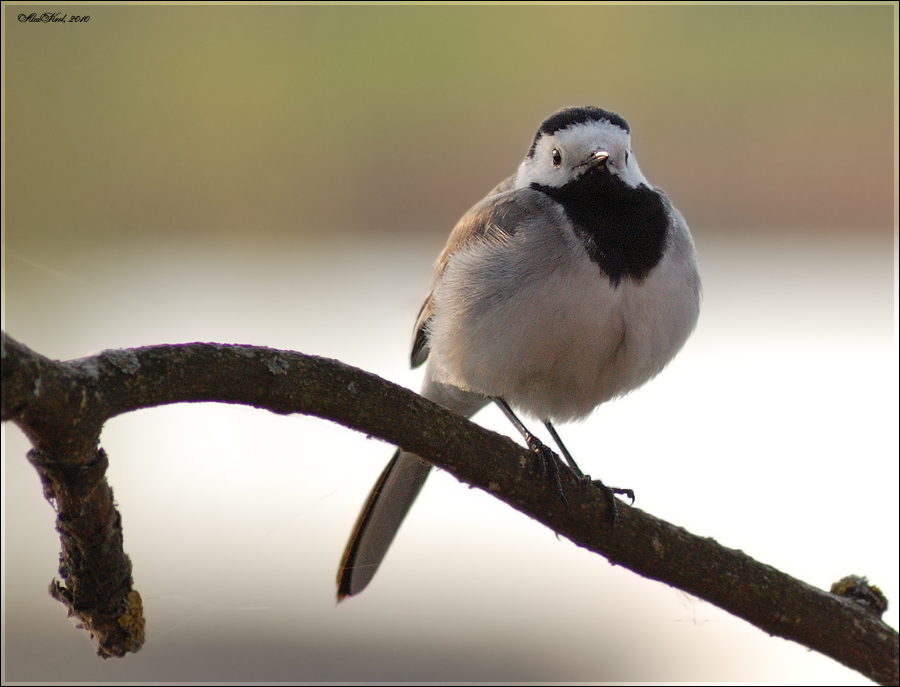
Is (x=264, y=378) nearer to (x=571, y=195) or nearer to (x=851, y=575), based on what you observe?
(x=571, y=195)

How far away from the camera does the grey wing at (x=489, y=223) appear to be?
10.9 ft

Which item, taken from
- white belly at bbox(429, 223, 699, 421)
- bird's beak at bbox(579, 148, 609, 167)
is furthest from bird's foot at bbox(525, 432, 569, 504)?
bird's beak at bbox(579, 148, 609, 167)

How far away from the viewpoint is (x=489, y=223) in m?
3.44

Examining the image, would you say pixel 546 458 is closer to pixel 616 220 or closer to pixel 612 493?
pixel 612 493

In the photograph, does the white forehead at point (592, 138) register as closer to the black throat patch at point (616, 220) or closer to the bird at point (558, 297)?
the bird at point (558, 297)

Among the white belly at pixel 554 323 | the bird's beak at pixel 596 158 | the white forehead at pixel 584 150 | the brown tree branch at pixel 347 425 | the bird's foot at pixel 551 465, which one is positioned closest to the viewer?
the brown tree branch at pixel 347 425

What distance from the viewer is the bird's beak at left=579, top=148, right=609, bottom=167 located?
10.6 ft

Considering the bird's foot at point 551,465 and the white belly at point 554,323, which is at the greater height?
the white belly at point 554,323

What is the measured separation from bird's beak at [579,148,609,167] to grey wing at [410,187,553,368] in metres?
0.19

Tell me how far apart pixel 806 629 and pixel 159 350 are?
2.03m

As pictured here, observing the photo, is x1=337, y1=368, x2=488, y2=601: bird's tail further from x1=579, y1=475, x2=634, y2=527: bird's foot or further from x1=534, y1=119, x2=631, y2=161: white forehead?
x1=534, y1=119, x2=631, y2=161: white forehead

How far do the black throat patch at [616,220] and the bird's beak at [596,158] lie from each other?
0.03 meters

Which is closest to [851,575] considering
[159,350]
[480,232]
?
[480,232]

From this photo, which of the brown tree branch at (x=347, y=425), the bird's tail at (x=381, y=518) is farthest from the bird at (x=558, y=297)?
the brown tree branch at (x=347, y=425)
